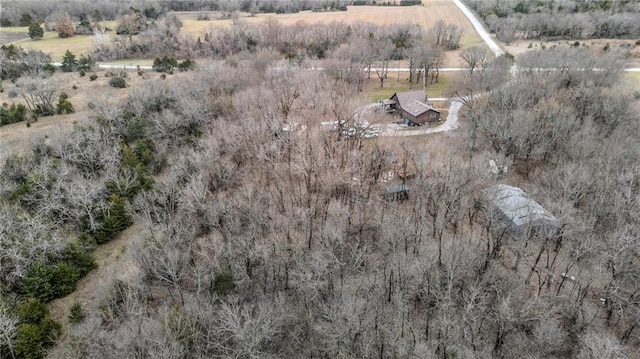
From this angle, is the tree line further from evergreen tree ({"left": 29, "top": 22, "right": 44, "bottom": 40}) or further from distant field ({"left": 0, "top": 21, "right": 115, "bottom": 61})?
evergreen tree ({"left": 29, "top": 22, "right": 44, "bottom": 40})

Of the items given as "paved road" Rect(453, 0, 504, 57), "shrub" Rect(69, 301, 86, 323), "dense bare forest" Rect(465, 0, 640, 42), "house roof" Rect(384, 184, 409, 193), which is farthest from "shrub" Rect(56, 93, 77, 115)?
"dense bare forest" Rect(465, 0, 640, 42)

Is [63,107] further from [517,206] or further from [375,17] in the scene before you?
[375,17]

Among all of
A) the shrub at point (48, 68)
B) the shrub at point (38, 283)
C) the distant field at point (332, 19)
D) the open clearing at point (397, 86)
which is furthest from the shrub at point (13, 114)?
the open clearing at point (397, 86)

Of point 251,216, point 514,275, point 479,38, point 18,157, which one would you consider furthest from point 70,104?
point 479,38

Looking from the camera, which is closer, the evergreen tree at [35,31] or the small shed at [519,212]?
the small shed at [519,212]

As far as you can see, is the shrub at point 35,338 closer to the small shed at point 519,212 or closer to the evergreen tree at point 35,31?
the small shed at point 519,212

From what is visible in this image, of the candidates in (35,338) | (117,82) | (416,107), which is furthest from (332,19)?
(35,338)
